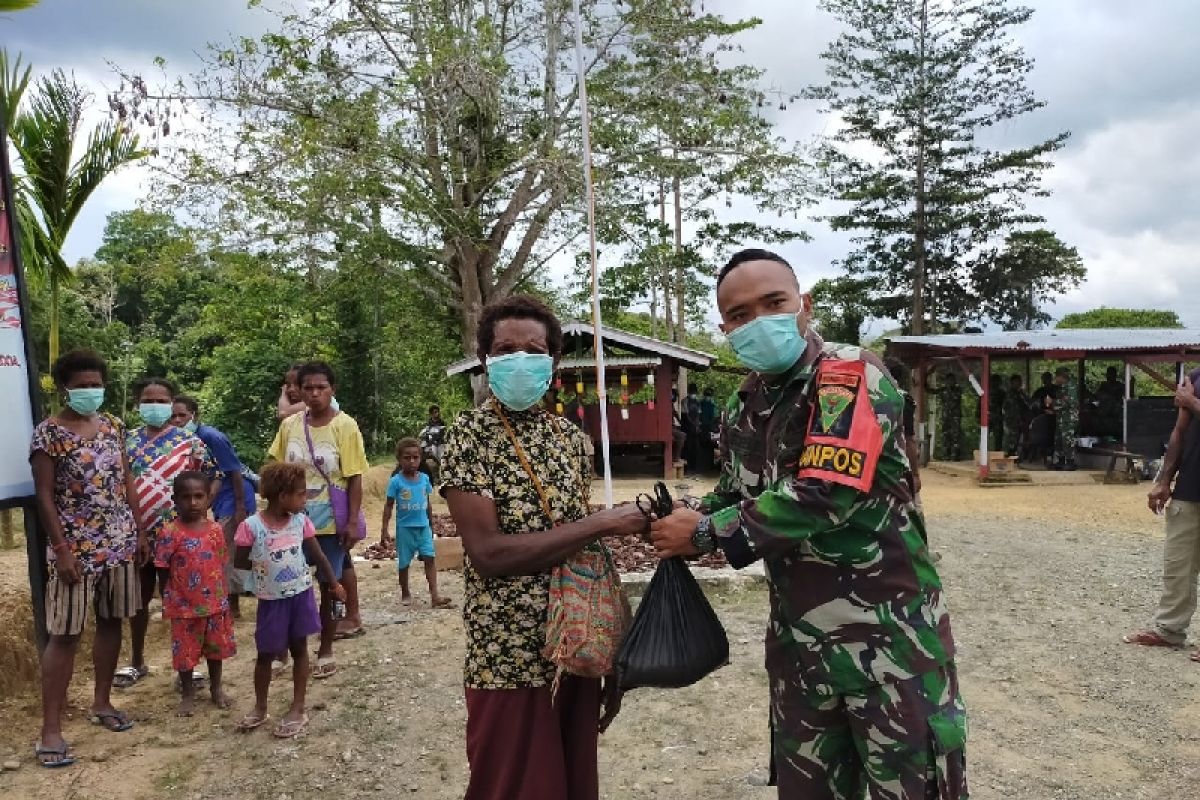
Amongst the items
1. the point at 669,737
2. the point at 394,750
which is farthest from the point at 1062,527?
the point at 394,750

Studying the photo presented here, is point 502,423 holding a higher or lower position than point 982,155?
lower

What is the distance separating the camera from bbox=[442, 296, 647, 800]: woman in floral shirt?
2.10 m

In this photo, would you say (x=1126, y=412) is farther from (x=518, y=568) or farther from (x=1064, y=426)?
(x=518, y=568)

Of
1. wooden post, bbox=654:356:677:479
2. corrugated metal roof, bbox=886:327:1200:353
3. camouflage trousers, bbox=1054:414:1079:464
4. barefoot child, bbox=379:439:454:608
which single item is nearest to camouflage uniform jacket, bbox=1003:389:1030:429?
camouflage trousers, bbox=1054:414:1079:464

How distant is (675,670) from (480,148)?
39.9ft

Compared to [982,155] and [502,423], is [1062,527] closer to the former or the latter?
[502,423]

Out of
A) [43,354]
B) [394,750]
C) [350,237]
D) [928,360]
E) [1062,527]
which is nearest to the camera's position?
[394,750]

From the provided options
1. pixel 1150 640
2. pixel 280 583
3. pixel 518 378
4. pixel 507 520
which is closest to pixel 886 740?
pixel 507 520

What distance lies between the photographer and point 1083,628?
18.6ft

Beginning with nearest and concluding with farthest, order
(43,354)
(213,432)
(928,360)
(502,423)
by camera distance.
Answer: (502,423) → (213,432) → (43,354) → (928,360)

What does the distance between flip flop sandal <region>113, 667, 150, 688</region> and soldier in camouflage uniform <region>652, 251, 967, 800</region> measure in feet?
13.6

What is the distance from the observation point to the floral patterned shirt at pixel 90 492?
3.73m

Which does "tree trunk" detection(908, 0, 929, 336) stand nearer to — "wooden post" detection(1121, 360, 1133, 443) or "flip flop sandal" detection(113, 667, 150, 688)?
"wooden post" detection(1121, 360, 1133, 443)

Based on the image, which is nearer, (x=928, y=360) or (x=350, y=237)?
(x=350, y=237)
